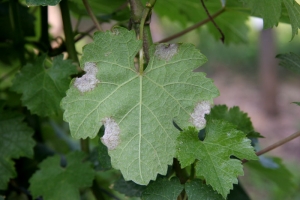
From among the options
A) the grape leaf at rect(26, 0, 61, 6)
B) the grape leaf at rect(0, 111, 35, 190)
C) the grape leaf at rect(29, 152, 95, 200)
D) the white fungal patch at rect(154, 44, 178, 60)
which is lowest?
the grape leaf at rect(29, 152, 95, 200)

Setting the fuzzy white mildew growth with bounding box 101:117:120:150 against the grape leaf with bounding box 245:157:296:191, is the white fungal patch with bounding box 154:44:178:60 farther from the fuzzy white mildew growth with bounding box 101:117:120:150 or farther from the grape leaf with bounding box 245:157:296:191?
the grape leaf with bounding box 245:157:296:191

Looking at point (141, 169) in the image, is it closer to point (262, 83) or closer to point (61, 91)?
point (61, 91)

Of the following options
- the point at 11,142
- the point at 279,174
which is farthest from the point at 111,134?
the point at 279,174

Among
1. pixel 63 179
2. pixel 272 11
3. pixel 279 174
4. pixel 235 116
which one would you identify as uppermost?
pixel 272 11

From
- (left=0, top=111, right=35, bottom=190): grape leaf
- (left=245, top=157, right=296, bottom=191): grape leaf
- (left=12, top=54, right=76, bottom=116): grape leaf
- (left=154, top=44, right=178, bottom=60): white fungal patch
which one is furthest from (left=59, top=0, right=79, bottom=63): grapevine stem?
(left=245, top=157, right=296, bottom=191): grape leaf

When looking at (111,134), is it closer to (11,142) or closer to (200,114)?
(200,114)

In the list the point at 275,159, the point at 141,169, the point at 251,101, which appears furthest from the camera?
the point at 251,101

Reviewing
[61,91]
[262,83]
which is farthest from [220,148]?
[262,83]
